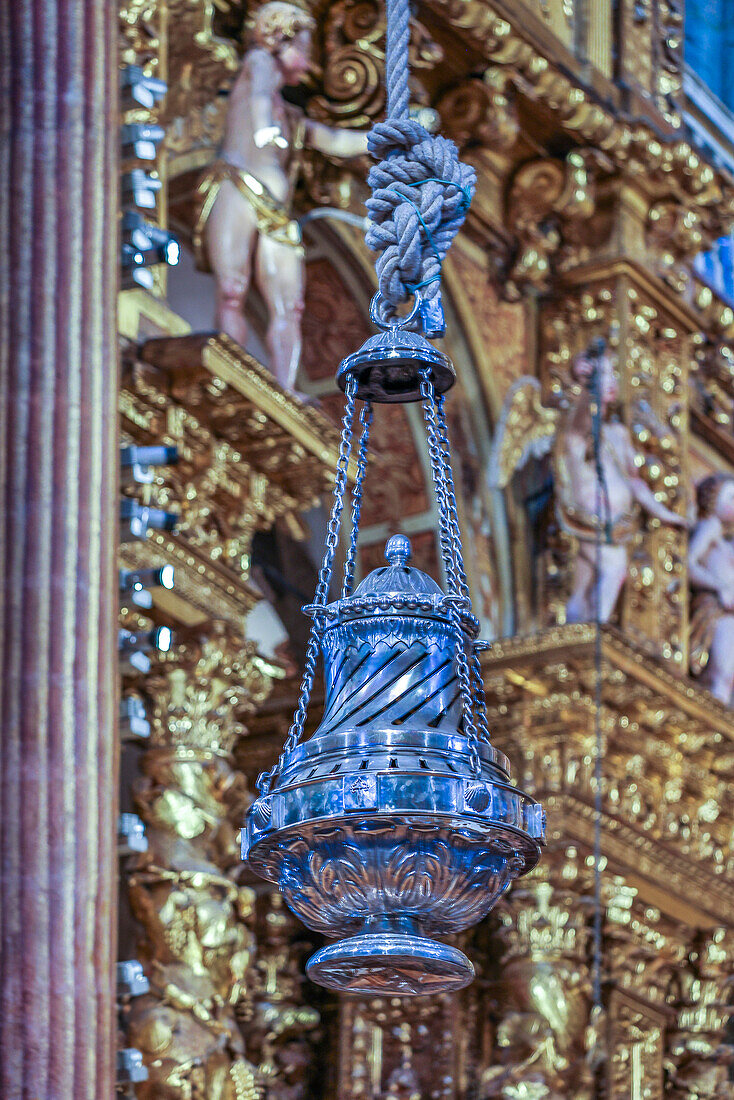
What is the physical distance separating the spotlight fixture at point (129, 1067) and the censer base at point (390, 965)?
3362 mm

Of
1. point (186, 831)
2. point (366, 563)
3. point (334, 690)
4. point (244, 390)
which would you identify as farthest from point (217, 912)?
point (334, 690)

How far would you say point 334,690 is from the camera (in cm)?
463

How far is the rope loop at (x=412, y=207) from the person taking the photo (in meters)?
4.64

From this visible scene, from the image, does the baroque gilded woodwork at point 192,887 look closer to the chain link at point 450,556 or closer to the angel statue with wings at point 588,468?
the angel statue with wings at point 588,468

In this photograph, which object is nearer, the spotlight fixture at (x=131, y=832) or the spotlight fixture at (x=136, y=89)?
the spotlight fixture at (x=131, y=832)

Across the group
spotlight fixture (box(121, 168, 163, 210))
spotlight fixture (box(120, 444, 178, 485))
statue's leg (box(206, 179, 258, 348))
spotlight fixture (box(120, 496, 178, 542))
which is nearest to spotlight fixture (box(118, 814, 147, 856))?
spotlight fixture (box(120, 496, 178, 542))

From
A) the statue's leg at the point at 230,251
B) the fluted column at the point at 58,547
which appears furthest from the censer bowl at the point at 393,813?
the statue's leg at the point at 230,251

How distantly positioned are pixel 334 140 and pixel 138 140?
1.96 meters

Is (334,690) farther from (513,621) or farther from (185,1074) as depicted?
(513,621)

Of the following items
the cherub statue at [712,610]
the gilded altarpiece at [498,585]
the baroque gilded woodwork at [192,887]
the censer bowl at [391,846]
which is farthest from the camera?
the cherub statue at [712,610]

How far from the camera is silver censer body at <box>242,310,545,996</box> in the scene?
14.2 ft

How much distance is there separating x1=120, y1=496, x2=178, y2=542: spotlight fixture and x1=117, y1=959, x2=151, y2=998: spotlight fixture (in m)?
1.35

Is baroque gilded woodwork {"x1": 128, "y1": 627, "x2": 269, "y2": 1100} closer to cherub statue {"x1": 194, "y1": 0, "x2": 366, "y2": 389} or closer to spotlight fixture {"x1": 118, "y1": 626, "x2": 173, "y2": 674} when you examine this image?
spotlight fixture {"x1": 118, "y1": 626, "x2": 173, "y2": 674}

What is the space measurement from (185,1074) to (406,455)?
336 cm
